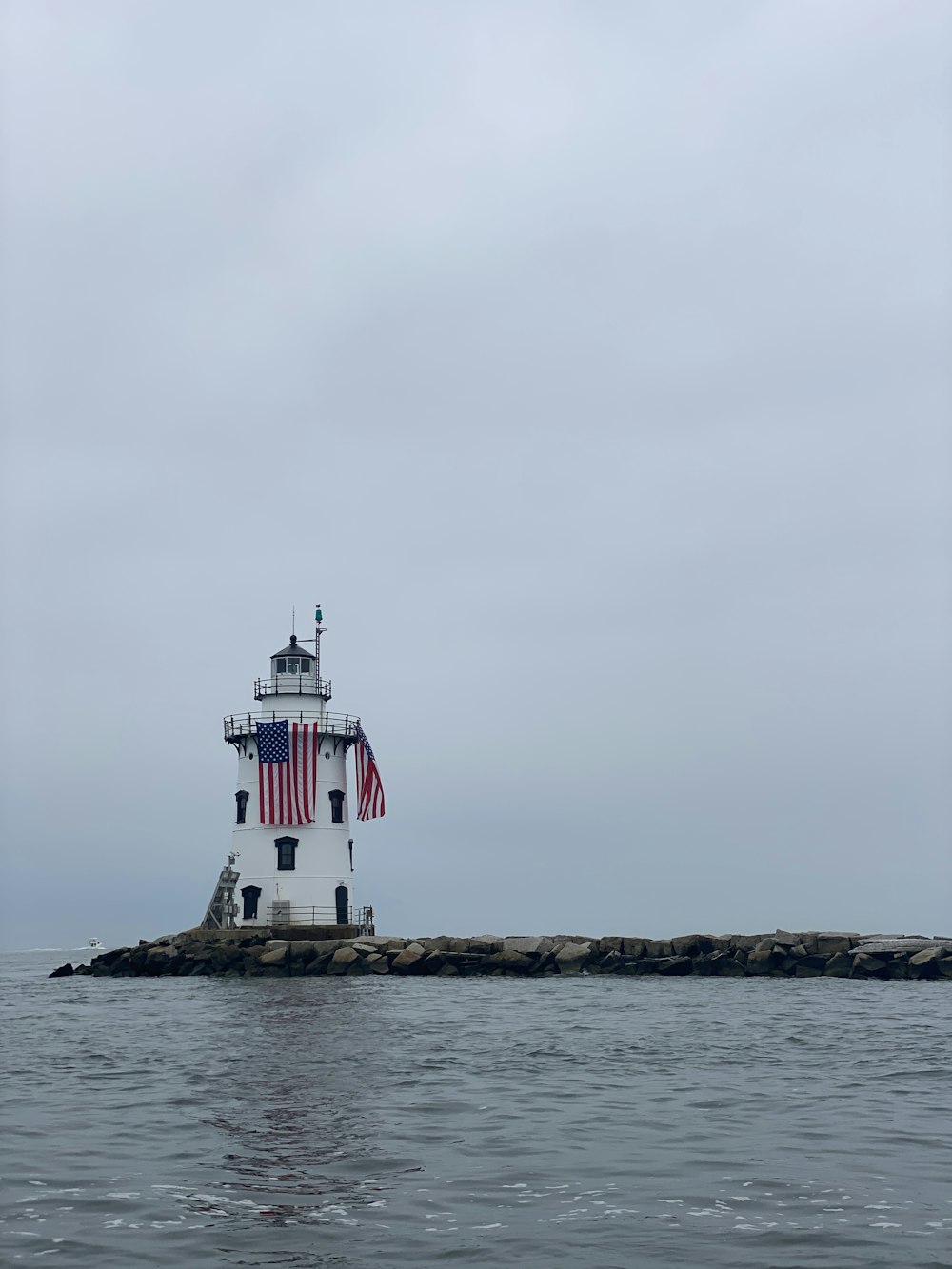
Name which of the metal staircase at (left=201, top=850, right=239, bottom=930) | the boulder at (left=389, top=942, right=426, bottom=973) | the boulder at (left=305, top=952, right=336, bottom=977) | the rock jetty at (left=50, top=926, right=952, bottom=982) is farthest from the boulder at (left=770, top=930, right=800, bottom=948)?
the metal staircase at (left=201, top=850, right=239, bottom=930)

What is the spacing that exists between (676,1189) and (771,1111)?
504 cm

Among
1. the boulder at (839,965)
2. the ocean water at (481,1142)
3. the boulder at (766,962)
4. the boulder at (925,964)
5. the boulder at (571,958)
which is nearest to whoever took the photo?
the ocean water at (481,1142)

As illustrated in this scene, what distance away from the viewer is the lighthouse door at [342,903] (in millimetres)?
54125

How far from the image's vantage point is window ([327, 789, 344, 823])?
54344 millimetres

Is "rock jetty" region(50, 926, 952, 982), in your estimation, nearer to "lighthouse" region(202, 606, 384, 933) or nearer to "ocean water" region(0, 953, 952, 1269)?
"lighthouse" region(202, 606, 384, 933)

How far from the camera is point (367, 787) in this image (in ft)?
173

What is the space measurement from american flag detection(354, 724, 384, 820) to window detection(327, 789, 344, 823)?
142 cm

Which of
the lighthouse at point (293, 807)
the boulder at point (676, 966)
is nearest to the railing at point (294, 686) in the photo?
the lighthouse at point (293, 807)

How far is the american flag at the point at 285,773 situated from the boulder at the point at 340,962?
6449mm

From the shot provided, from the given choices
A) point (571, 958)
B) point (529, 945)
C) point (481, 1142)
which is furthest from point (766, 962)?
point (481, 1142)

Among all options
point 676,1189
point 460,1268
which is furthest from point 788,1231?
point 460,1268

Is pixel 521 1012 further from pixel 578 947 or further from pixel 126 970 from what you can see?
pixel 126 970

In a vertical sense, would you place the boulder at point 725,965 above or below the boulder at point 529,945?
Answer: below

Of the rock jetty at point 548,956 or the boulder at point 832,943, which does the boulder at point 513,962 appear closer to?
the rock jetty at point 548,956
